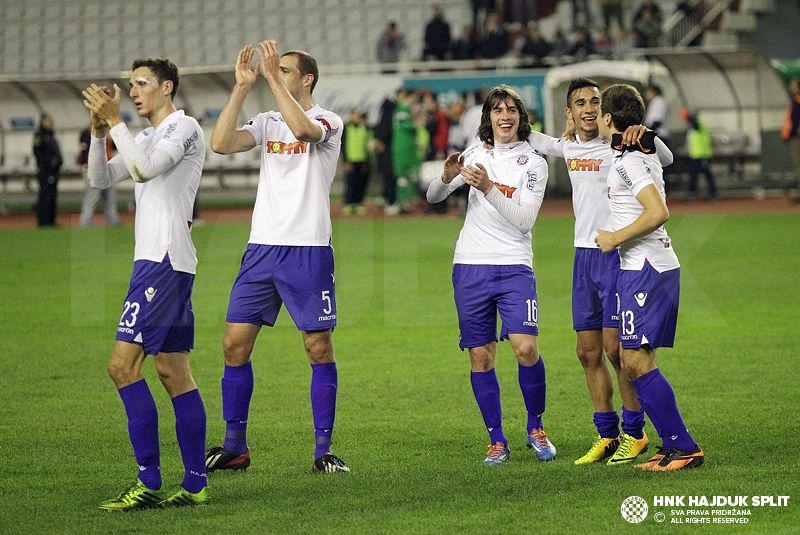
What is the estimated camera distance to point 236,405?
17.8 ft

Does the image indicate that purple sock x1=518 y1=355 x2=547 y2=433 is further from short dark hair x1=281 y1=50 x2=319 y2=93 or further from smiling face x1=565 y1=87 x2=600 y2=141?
short dark hair x1=281 y1=50 x2=319 y2=93

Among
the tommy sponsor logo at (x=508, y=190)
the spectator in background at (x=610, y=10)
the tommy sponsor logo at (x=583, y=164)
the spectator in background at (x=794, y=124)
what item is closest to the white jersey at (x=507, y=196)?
the tommy sponsor logo at (x=508, y=190)

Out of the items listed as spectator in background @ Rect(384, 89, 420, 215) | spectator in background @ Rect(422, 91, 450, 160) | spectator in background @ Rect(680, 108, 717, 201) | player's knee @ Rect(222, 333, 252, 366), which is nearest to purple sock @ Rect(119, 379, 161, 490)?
player's knee @ Rect(222, 333, 252, 366)

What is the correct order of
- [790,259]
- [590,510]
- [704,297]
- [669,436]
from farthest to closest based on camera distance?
[790,259] → [704,297] → [669,436] → [590,510]

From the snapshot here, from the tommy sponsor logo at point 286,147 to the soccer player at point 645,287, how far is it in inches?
62.0

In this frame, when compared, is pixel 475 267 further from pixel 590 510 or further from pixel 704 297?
pixel 704 297

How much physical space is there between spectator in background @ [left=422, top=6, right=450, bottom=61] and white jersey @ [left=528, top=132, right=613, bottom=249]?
2260 centimetres

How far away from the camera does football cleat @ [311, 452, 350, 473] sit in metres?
5.18

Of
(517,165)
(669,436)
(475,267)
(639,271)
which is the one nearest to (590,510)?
(669,436)

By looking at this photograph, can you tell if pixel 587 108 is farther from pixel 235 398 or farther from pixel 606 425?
pixel 235 398

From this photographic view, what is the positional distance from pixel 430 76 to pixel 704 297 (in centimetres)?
1520

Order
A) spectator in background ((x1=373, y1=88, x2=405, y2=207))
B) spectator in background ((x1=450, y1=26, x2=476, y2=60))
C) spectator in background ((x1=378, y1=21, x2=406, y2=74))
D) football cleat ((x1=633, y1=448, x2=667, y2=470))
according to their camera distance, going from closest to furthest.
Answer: football cleat ((x1=633, y1=448, x2=667, y2=470)) → spectator in background ((x1=373, y1=88, x2=405, y2=207)) → spectator in background ((x1=450, y1=26, x2=476, y2=60)) → spectator in background ((x1=378, y1=21, x2=406, y2=74))

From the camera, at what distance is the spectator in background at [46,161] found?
18922mm

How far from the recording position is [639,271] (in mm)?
5070
